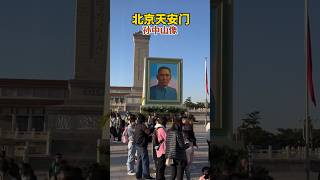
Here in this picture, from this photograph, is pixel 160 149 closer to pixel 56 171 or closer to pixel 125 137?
pixel 125 137

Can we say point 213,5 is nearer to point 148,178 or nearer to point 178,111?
point 178,111

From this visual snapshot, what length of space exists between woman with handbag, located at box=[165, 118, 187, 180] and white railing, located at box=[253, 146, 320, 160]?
2.03 metres

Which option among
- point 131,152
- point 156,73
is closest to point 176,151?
point 131,152

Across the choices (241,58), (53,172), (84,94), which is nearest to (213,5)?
(241,58)

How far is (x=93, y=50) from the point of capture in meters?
7.94

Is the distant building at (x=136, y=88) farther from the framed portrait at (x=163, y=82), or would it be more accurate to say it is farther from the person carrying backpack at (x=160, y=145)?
the person carrying backpack at (x=160, y=145)

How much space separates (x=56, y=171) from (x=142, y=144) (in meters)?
1.60

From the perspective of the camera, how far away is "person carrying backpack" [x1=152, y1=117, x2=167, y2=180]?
657 centimetres

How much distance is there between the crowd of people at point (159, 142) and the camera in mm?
6504

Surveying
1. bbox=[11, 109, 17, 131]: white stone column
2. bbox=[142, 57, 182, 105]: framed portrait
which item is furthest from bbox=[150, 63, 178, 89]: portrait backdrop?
bbox=[11, 109, 17, 131]: white stone column

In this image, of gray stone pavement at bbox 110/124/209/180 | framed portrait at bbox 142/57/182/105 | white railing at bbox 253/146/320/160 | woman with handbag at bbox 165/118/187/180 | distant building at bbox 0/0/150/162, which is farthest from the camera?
white railing at bbox 253/146/320/160

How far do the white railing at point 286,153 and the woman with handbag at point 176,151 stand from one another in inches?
80.1

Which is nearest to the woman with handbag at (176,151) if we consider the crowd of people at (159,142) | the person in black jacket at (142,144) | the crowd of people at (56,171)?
the crowd of people at (159,142)

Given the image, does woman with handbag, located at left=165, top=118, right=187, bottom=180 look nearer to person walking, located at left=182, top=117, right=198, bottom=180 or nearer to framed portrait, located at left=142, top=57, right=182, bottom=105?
person walking, located at left=182, top=117, right=198, bottom=180
